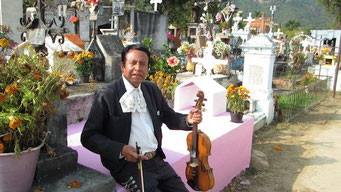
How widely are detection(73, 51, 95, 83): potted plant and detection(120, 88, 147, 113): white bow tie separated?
2752mm

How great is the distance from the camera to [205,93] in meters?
4.62

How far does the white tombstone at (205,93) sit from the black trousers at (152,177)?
2.26 metres

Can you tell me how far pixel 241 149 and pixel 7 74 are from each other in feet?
11.3

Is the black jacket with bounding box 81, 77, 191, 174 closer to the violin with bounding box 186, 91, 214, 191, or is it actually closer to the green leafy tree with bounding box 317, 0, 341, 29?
the violin with bounding box 186, 91, 214, 191

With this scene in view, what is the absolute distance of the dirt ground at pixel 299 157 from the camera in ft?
13.9

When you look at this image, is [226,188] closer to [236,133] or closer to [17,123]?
[236,133]

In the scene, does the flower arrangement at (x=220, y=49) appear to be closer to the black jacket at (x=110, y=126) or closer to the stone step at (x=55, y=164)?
the black jacket at (x=110, y=126)

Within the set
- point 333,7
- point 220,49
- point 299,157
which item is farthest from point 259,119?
point 333,7

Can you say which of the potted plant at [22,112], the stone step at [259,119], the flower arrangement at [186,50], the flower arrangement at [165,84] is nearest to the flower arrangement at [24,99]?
the potted plant at [22,112]

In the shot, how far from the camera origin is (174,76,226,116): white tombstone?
14.9ft

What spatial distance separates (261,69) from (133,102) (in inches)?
228

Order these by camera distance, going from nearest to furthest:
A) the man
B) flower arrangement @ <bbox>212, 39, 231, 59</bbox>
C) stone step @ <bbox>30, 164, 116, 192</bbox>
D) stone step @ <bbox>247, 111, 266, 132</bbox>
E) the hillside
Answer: stone step @ <bbox>30, 164, 116, 192</bbox> < the man < stone step @ <bbox>247, 111, 266, 132</bbox> < flower arrangement @ <bbox>212, 39, 231, 59</bbox> < the hillside

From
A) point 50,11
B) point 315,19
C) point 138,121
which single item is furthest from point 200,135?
point 315,19

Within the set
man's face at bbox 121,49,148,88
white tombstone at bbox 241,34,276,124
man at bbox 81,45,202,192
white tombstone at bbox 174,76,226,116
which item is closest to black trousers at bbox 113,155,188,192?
man at bbox 81,45,202,192
